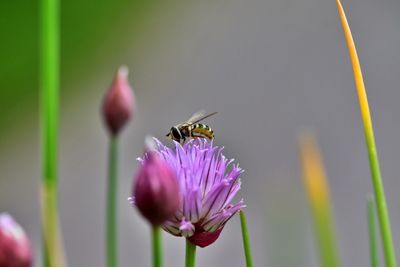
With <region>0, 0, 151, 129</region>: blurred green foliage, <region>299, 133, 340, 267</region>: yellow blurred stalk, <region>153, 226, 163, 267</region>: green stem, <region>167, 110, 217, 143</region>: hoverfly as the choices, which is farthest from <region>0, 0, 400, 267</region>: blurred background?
<region>153, 226, 163, 267</region>: green stem

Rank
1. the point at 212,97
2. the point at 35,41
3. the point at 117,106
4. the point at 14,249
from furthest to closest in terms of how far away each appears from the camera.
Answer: the point at 35,41
the point at 212,97
the point at 117,106
the point at 14,249

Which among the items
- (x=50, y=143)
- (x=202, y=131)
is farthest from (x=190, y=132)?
(x=50, y=143)

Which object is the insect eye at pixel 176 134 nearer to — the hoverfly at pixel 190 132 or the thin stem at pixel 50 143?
the hoverfly at pixel 190 132

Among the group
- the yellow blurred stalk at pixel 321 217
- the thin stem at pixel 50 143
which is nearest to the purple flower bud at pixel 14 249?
the thin stem at pixel 50 143

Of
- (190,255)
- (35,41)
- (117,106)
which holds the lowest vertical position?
(190,255)

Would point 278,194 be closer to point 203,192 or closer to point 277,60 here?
point 203,192

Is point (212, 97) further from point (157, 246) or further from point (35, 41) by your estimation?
point (157, 246)
